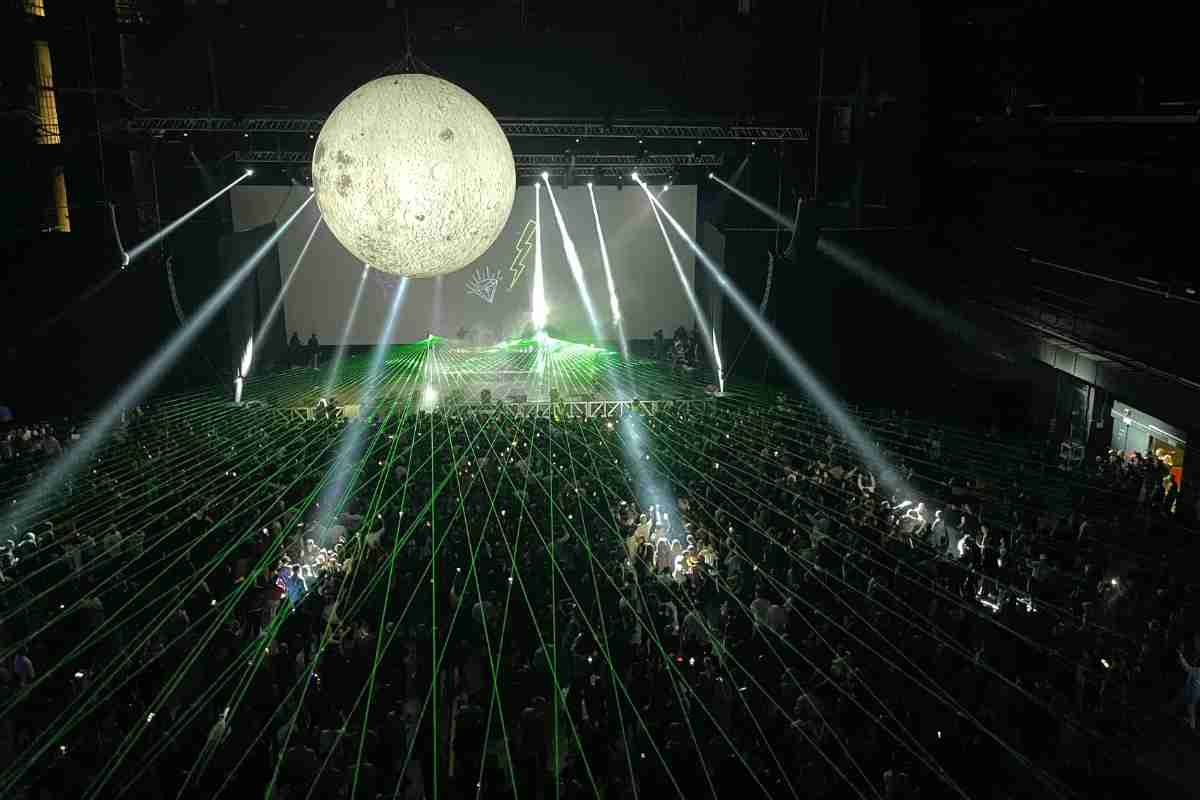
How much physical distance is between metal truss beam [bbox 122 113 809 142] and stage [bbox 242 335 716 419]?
3926mm

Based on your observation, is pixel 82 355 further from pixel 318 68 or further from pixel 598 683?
pixel 598 683

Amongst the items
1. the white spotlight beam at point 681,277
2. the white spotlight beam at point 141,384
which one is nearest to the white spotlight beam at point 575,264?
the white spotlight beam at point 681,277

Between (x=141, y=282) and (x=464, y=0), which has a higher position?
(x=464, y=0)

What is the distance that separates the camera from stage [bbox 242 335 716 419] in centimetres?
1452

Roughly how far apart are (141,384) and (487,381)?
5.78m

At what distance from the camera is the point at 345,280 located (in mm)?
19578

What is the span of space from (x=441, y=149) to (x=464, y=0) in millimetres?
10487

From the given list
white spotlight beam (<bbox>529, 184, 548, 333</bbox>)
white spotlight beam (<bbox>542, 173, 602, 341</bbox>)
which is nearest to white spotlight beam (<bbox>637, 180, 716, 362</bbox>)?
white spotlight beam (<bbox>542, 173, 602, 341</bbox>)

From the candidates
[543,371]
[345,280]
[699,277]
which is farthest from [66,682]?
[699,277]

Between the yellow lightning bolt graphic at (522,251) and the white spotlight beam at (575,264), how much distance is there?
0.61 metres

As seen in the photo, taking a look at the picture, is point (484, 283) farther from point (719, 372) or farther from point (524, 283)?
point (719, 372)

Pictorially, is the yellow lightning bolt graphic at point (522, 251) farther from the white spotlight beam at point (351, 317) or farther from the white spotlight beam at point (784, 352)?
the white spotlight beam at point (784, 352)

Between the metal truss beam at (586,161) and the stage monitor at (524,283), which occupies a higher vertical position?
the metal truss beam at (586,161)

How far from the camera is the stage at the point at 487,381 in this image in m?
14.5
